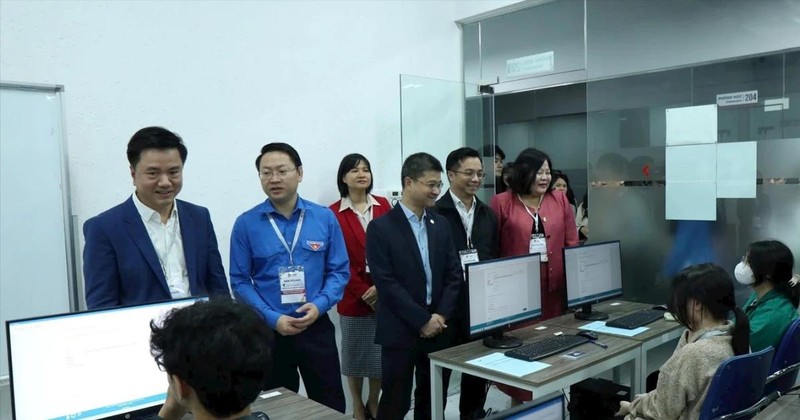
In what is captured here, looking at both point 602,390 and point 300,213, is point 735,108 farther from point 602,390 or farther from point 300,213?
point 300,213

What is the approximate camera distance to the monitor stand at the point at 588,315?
10.6ft

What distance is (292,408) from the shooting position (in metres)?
1.93

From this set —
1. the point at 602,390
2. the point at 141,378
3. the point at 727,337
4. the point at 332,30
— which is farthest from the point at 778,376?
the point at 332,30

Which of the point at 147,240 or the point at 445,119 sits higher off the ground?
the point at 445,119

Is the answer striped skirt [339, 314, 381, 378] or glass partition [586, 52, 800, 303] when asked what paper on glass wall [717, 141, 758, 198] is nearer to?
glass partition [586, 52, 800, 303]

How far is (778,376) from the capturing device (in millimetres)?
2154

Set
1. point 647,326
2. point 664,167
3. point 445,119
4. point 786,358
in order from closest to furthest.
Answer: point 786,358 → point 647,326 → point 664,167 → point 445,119

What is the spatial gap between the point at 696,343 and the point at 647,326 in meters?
1.14

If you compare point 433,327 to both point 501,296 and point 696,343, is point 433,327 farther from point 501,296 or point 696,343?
point 696,343

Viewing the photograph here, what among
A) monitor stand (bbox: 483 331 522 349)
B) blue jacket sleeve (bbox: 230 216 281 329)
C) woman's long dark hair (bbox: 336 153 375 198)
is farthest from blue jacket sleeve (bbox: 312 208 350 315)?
woman's long dark hair (bbox: 336 153 375 198)

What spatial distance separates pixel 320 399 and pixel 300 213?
34.5 inches

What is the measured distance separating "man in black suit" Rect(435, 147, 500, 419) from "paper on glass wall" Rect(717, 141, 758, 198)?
156cm

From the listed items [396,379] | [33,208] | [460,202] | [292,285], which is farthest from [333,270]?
[33,208]

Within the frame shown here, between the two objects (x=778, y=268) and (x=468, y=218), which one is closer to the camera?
(x=778, y=268)
